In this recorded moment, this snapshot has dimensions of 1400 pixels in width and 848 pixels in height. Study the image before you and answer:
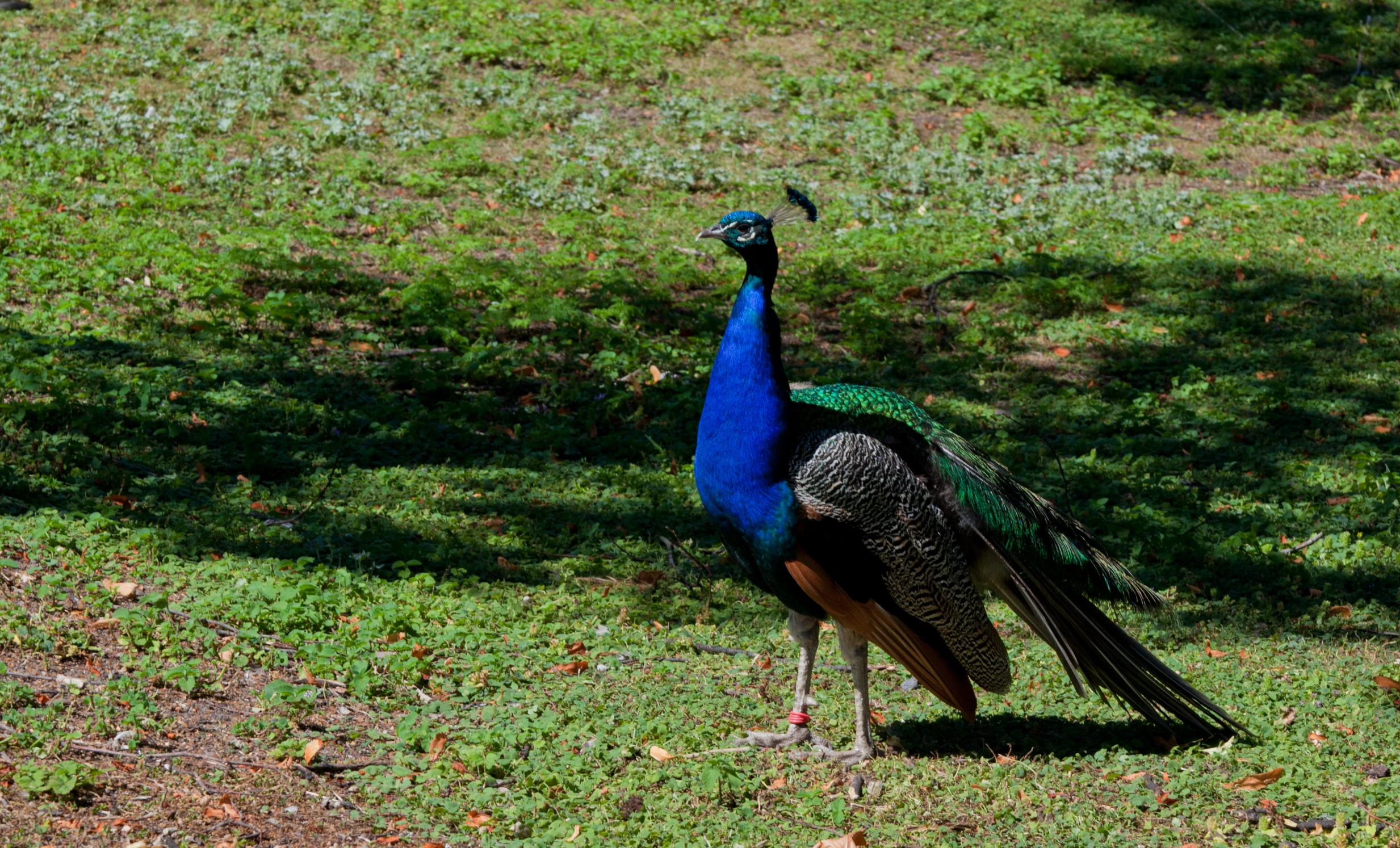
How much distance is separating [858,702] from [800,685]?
24 centimetres

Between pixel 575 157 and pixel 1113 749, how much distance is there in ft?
28.4

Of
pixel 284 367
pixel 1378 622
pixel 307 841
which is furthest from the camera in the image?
pixel 284 367

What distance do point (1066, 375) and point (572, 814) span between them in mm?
6163

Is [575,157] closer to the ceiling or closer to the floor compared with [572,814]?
closer to the ceiling

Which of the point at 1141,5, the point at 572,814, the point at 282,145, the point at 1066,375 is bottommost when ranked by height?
the point at 572,814

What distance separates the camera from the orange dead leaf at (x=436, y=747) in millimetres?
4903

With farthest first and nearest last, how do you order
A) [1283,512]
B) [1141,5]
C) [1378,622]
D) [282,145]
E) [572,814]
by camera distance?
[1141,5] → [282,145] → [1283,512] → [1378,622] → [572,814]

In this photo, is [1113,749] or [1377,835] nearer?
[1377,835]

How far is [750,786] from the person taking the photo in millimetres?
4871

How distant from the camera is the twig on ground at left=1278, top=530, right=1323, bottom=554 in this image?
7150mm

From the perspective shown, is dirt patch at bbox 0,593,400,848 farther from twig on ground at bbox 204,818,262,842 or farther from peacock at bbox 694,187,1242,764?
peacock at bbox 694,187,1242,764

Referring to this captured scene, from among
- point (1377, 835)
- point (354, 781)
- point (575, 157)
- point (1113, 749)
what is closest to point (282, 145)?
point (575, 157)

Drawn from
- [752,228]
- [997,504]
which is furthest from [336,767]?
[997,504]

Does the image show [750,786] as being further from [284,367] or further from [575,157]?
[575,157]
